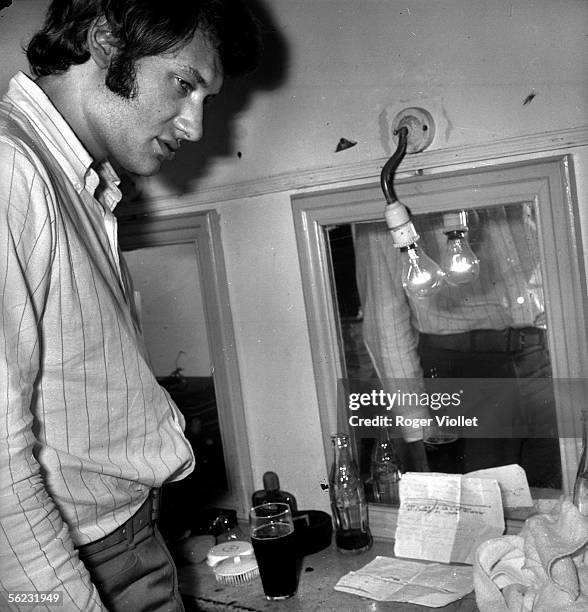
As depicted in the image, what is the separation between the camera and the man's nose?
1.19 metres

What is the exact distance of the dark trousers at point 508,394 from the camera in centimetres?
146

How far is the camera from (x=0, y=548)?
87cm

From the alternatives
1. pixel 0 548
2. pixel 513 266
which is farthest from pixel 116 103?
pixel 513 266

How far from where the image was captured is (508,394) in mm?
1498

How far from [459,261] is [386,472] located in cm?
49

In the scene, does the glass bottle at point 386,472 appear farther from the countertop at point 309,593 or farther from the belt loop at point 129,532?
the belt loop at point 129,532

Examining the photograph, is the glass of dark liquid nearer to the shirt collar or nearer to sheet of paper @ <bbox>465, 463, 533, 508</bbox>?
sheet of paper @ <bbox>465, 463, 533, 508</bbox>

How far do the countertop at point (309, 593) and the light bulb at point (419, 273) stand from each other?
55cm

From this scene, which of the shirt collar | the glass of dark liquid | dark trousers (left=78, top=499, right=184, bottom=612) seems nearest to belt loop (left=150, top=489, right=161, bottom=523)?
dark trousers (left=78, top=499, right=184, bottom=612)

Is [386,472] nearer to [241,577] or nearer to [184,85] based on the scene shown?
[241,577]

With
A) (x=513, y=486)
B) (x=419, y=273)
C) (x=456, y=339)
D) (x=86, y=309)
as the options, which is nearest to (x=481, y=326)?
(x=456, y=339)

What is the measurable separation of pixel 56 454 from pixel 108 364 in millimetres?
138

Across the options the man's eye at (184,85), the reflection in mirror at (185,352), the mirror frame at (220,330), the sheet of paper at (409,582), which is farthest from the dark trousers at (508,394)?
the man's eye at (184,85)

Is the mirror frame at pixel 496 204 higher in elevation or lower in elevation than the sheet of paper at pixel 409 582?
higher
